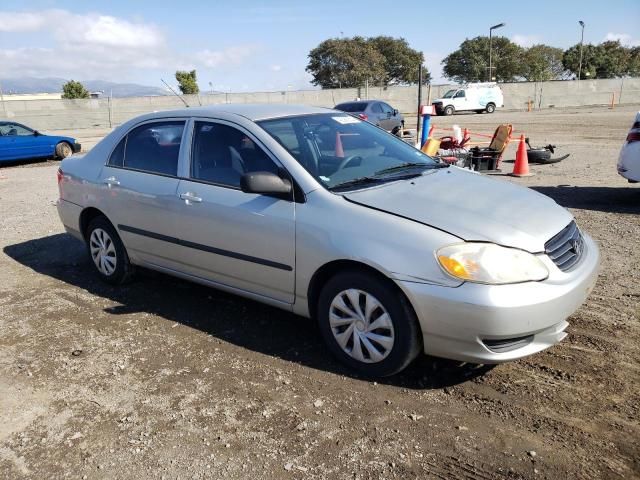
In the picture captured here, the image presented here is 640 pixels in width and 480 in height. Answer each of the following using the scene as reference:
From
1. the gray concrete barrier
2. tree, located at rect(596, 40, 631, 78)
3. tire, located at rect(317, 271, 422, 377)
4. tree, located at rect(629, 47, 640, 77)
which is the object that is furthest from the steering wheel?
tree, located at rect(629, 47, 640, 77)

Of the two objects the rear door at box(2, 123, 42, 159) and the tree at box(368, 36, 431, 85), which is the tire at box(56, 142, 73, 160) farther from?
the tree at box(368, 36, 431, 85)

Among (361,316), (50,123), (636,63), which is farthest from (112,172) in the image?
(636,63)

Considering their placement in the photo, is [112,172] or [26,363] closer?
[26,363]

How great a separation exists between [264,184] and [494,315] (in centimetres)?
161

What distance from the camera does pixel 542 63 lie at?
79750 millimetres

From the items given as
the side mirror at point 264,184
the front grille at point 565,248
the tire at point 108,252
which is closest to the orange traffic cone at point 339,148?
the side mirror at point 264,184

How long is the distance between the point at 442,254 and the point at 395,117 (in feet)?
66.8

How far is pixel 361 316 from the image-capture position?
3273mm

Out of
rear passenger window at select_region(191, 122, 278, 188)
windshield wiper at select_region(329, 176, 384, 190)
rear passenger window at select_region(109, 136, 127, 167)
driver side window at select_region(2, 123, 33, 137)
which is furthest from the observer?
driver side window at select_region(2, 123, 33, 137)

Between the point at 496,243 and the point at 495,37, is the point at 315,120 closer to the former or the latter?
the point at 496,243

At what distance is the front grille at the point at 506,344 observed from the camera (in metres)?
2.96

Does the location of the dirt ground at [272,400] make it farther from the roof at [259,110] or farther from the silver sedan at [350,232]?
the roof at [259,110]

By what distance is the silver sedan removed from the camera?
295 cm

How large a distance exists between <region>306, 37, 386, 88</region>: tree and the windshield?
6862 cm
